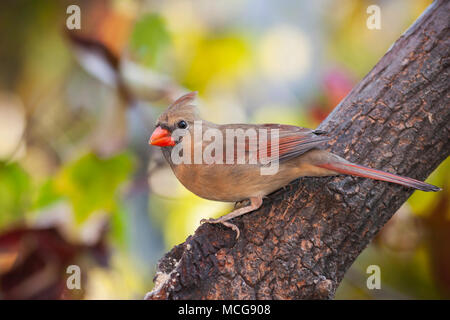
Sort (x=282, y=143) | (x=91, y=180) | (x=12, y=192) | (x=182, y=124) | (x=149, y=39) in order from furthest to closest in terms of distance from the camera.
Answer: (x=149, y=39) → (x=12, y=192) → (x=91, y=180) → (x=182, y=124) → (x=282, y=143)

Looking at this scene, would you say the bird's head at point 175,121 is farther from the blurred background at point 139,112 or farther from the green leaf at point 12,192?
the green leaf at point 12,192

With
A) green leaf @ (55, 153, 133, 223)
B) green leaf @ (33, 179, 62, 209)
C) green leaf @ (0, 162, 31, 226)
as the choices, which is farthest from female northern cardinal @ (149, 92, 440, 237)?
green leaf @ (0, 162, 31, 226)

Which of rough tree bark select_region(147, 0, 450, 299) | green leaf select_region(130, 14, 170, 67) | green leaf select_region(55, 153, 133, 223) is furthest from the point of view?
green leaf select_region(130, 14, 170, 67)

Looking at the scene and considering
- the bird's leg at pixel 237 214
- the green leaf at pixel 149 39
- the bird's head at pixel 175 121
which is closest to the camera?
the bird's leg at pixel 237 214

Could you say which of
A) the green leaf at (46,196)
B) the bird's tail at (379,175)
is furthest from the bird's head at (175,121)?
the green leaf at (46,196)

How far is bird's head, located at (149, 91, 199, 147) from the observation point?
2385 mm

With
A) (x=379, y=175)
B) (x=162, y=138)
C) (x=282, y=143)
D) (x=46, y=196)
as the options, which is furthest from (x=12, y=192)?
(x=379, y=175)

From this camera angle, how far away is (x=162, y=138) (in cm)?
237

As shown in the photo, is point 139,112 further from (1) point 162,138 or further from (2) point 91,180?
(1) point 162,138

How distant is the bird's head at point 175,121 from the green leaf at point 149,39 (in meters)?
0.97

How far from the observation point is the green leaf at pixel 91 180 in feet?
9.09

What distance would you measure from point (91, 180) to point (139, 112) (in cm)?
68

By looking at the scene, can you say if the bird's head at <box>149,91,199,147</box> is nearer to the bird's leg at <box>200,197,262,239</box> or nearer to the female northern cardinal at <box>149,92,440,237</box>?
the female northern cardinal at <box>149,92,440,237</box>
